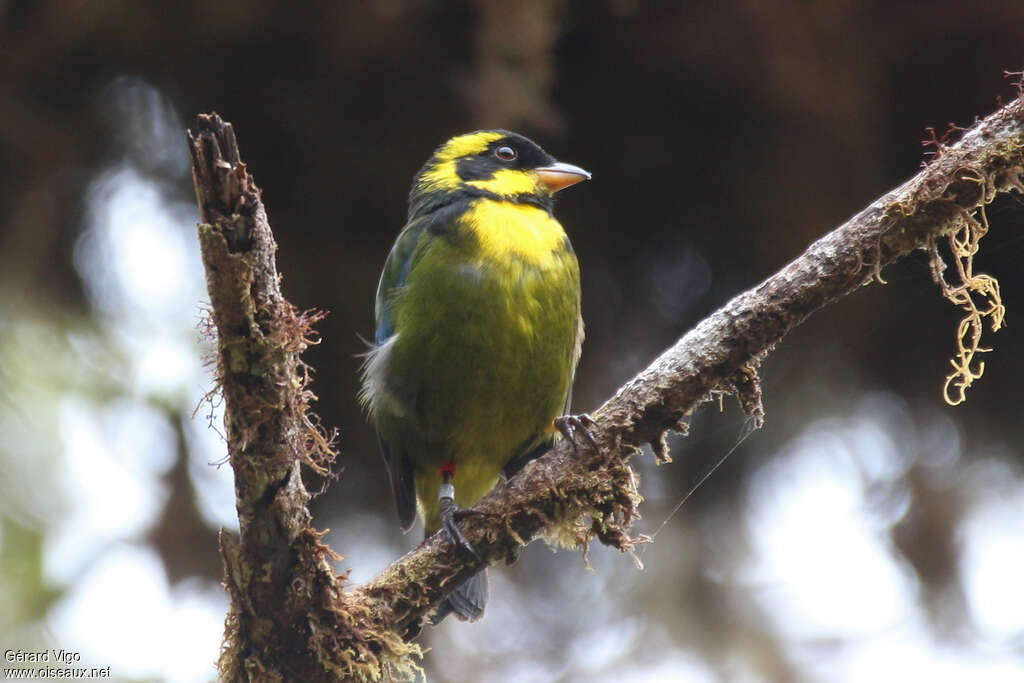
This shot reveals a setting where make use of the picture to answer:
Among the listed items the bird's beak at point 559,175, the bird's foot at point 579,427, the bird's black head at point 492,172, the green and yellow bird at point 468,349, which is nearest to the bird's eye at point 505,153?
the bird's black head at point 492,172

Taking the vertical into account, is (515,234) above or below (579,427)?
above

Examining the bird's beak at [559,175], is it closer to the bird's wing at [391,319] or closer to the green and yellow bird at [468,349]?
the green and yellow bird at [468,349]

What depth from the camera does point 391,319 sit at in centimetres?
322

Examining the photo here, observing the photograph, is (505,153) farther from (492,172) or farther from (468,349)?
(468,349)

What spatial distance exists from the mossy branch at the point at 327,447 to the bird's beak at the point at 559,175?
132 centimetres

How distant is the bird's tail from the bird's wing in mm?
451

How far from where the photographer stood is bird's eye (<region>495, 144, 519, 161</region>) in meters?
3.61

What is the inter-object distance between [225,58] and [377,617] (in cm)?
230

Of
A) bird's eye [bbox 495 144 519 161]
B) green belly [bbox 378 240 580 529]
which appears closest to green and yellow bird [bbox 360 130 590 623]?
green belly [bbox 378 240 580 529]

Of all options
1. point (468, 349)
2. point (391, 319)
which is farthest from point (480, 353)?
point (391, 319)

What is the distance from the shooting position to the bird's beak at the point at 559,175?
3.43 metres

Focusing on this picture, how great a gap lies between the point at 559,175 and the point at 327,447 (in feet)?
5.58

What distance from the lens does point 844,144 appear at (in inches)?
138

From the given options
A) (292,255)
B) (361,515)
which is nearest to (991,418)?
(361,515)
